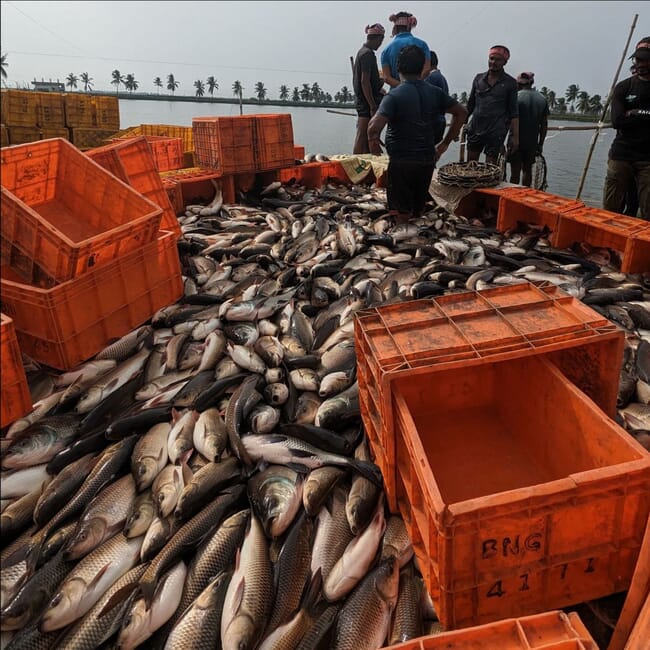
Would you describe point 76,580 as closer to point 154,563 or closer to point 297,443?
point 154,563

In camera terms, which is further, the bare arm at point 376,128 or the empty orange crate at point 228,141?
the empty orange crate at point 228,141

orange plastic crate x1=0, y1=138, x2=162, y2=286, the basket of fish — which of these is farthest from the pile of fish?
the basket of fish

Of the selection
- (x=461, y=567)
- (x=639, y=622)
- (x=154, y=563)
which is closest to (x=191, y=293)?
(x=154, y=563)

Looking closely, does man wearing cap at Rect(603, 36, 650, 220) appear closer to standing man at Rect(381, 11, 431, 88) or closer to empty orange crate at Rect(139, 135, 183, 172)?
standing man at Rect(381, 11, 431, 88)

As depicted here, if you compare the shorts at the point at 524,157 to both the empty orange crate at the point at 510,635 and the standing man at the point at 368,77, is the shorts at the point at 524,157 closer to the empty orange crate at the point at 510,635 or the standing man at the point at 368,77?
the standing man at the point at 368,77

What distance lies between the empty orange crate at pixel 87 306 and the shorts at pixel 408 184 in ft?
11.2

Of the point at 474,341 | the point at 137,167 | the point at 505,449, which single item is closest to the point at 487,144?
the point at 137,167

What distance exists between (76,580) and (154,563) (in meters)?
0.33

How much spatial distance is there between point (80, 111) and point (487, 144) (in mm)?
12309

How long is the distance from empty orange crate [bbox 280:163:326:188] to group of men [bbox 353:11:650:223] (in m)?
2.04

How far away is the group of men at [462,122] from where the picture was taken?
5871mm

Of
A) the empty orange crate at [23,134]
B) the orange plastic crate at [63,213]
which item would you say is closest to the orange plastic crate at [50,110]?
the empty orange crate at [23,134]

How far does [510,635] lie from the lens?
1689 millimetres

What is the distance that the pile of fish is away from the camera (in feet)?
6.93
